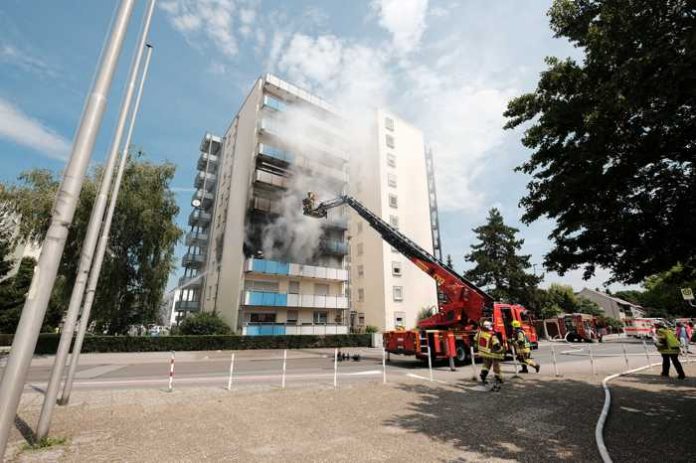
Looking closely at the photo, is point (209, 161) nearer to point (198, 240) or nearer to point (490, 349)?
point (198, 240)

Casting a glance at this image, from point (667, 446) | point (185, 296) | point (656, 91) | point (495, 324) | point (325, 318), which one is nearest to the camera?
point (656, 91)

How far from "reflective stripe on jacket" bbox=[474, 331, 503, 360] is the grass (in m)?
8.36

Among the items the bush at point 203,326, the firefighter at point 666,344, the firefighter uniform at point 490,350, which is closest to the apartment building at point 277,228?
the bush at point 203,326

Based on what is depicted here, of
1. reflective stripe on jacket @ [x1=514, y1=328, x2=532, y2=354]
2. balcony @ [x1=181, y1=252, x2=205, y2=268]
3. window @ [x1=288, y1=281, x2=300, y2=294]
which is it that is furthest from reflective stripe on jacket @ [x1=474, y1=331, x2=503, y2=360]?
balcony @ [x1=181, y1=252, x2=205, y2=268]

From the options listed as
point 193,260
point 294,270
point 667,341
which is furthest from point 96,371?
point 193,260

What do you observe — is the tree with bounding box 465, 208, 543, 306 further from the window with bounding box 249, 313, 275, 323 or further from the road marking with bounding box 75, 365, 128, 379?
the road marking with bounding box 75, 365, 128, 379

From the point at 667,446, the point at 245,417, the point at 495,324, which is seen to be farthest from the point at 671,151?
the point at 495,324

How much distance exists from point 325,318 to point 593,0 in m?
26.1

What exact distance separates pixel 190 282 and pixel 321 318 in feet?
51.0

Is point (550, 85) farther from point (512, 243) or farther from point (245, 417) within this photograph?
point (512, 243)

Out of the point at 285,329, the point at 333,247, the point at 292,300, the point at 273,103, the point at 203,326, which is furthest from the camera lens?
the point at 273,103

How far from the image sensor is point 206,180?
40.7m

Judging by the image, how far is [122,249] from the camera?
2038cm

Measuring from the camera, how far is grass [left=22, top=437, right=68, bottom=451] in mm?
4410
